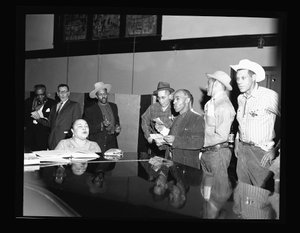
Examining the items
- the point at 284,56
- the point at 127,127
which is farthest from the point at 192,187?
the point at 127,127

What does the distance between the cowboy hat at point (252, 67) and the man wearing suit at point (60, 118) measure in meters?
1.81

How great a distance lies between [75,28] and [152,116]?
1.41 metres

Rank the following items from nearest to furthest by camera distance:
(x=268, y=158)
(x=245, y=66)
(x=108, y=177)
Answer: (x=108, y=177), (x=268, y=158), (x=245, y=66)

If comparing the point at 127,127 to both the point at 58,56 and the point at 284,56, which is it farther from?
the point at 284,56

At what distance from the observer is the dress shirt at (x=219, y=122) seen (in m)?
4.11

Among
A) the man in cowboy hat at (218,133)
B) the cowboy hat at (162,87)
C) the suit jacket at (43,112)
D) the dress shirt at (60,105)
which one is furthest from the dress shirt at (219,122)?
the suit jacket at (43,112)

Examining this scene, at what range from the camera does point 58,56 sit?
4.59 meters

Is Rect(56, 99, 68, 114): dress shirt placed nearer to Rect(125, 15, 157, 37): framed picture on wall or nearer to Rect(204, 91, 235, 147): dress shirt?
Rect(125, 15, 157, 37): framed picture on wall

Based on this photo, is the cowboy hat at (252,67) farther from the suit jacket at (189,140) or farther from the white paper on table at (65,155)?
the white paper on table at (65,155)

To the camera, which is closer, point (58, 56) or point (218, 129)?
point (218, 129)

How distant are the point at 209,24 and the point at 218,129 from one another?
1.30m

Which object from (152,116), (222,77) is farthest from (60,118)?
(222,77)

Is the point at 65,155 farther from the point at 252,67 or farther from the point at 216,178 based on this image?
the point at 252,67

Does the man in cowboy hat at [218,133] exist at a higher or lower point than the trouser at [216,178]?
higher
